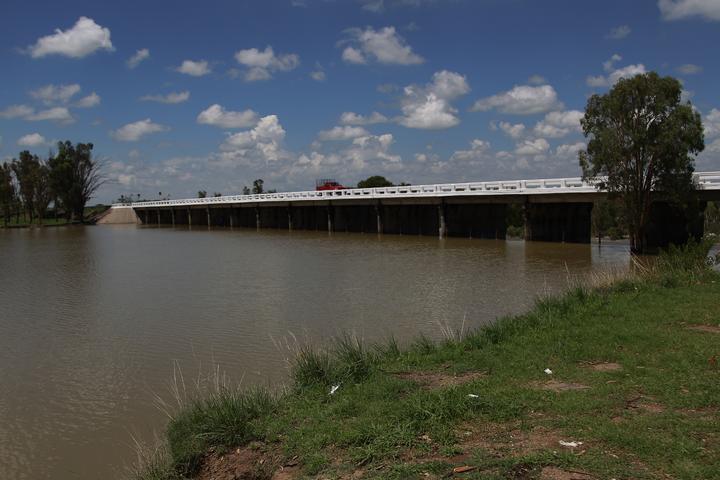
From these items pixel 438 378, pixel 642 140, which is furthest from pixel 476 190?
pixel 438 378

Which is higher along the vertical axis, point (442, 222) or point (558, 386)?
point (442, 222)

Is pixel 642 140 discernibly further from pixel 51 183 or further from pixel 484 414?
pixel 51 183

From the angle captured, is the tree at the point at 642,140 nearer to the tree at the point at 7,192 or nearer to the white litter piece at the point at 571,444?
the white litter piece at the point at 571,444

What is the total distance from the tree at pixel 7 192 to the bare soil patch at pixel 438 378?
9774 centimetres

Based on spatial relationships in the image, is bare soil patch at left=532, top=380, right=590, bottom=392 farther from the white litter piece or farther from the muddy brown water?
the muddy brown water

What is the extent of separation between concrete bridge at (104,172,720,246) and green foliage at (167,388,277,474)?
87.3 ft

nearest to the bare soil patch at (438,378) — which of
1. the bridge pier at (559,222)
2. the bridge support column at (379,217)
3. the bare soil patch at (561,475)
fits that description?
the bare soil patch at (561,475)

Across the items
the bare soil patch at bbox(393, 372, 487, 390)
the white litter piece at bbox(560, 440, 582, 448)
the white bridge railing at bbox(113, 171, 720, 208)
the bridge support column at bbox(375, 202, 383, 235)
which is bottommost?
the bare soil patch at bbox(393, 372, 487, 390)

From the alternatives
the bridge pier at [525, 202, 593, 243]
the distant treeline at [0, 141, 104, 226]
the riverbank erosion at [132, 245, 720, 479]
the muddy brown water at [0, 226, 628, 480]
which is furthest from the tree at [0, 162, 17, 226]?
the riverbank erosion at [132, 245, 720, 479]

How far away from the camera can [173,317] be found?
1669 cm

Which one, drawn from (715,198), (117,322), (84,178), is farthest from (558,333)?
(84,178)

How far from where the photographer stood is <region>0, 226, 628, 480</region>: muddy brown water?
880 cm

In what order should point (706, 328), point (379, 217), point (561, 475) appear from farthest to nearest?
1. point (379, 217)
2. point (706, 328)
3. point (561, 475)

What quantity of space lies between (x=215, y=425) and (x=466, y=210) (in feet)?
132
